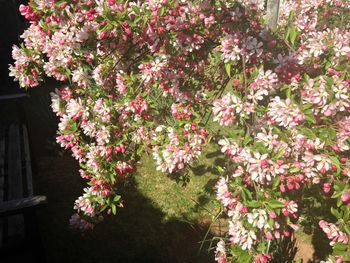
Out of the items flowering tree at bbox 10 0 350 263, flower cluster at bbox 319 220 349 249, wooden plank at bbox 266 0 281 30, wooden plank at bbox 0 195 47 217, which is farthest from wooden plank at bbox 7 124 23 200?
wooden plank at bbox 266 0 281 30

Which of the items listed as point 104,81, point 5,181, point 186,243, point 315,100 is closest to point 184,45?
point 104,81

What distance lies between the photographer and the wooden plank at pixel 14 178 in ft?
14.6

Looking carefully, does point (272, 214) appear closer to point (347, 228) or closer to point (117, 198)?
point (347, 228)

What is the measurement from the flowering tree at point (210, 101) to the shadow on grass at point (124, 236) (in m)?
1.35

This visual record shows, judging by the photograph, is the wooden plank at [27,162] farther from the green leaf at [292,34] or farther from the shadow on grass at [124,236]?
the green leaf at [292,34]

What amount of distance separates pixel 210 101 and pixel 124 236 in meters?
2.54

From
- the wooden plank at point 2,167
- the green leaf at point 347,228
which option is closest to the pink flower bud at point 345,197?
the green leaf at point 347,228

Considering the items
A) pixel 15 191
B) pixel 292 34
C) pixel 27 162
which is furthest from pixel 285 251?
Answer: pixel 27 162

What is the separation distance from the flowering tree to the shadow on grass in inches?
53.3

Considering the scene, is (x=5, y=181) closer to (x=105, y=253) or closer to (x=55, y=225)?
(x=55, y=225)

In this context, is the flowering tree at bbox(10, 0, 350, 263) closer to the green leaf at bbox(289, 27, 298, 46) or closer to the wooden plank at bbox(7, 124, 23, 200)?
the green leaf at bbox(289, 27, 298, 46)

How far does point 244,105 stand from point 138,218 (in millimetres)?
3230

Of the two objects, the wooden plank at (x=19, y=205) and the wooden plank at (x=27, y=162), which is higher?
the wooden plank at (x=27, y=162)

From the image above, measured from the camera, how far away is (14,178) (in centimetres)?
538
